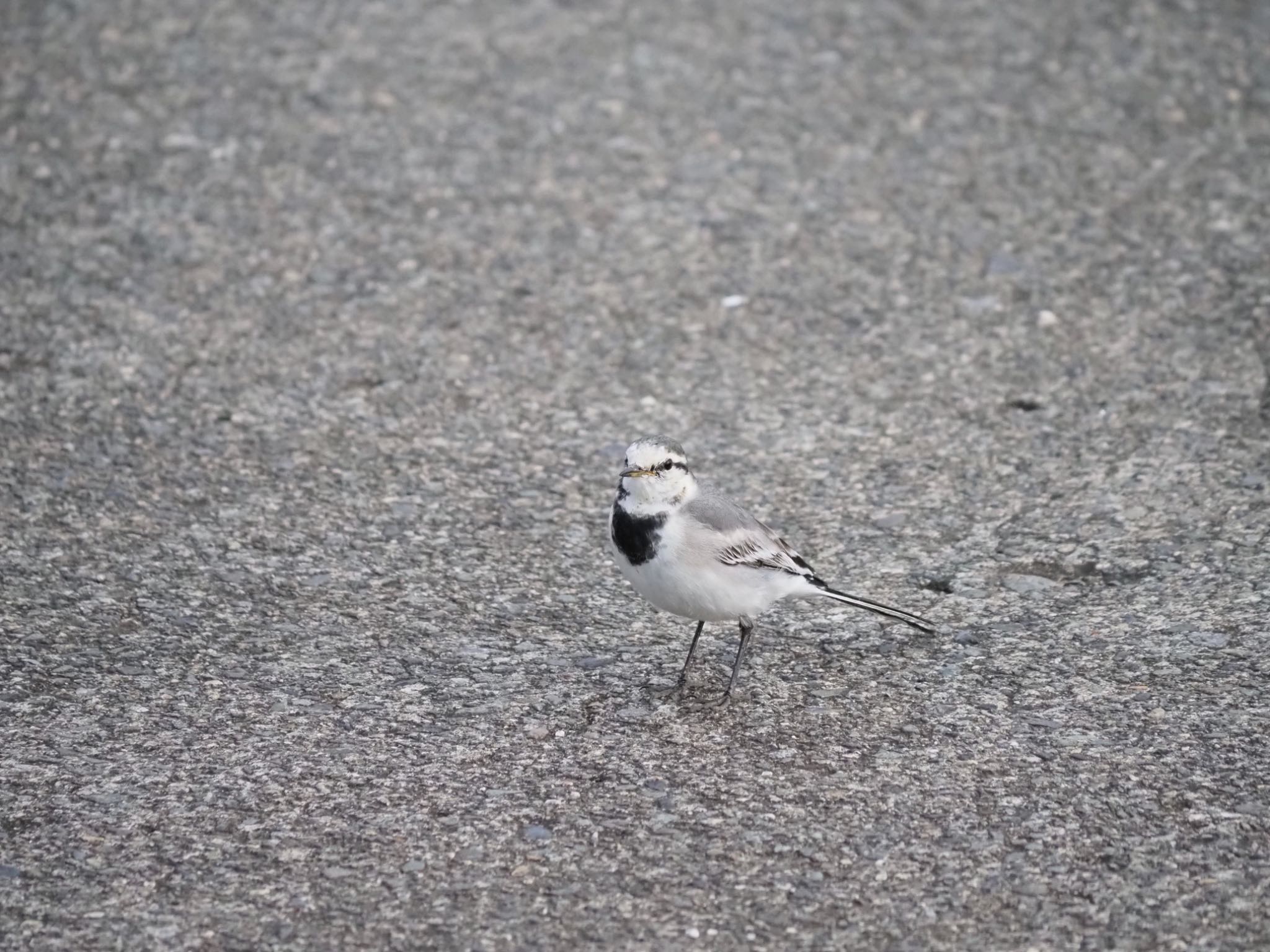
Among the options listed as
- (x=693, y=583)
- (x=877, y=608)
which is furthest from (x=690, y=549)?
(x=877, y=608)

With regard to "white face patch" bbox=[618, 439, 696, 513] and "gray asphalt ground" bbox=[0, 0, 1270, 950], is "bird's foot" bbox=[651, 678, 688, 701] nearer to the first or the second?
"gray asphalt ground" bbox=[0, 0, 1270, 950]

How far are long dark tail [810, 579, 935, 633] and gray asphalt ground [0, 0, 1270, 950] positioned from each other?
0.30ft

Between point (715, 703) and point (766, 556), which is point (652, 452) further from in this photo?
point (715, 703)

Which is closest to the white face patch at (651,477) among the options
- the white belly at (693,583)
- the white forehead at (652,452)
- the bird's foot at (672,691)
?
the white forehead at (652,452)

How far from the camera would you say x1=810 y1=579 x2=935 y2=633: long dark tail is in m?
5.50

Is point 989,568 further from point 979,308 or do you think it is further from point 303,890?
point 303,890

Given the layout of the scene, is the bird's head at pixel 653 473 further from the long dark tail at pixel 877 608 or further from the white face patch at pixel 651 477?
the long dark tail at pixel 877 608

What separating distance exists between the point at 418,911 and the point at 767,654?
6.11ft

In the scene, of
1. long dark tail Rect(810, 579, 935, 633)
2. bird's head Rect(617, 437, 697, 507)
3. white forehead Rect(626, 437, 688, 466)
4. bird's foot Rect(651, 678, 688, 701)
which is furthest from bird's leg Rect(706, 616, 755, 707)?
white forehead Rect(626, 437, 688, 466)

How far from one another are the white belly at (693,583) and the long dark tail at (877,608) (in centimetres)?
27

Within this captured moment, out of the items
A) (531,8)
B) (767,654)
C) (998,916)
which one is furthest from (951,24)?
(998,916)

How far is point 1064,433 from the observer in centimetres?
700

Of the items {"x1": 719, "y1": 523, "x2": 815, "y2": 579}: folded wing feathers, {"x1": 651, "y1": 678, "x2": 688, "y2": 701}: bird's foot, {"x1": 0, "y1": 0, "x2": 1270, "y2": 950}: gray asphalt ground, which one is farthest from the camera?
{"x1": 651, "y1": 678, "x2": 688, "y2": 701}: bird's foot

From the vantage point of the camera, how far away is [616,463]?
696cm
